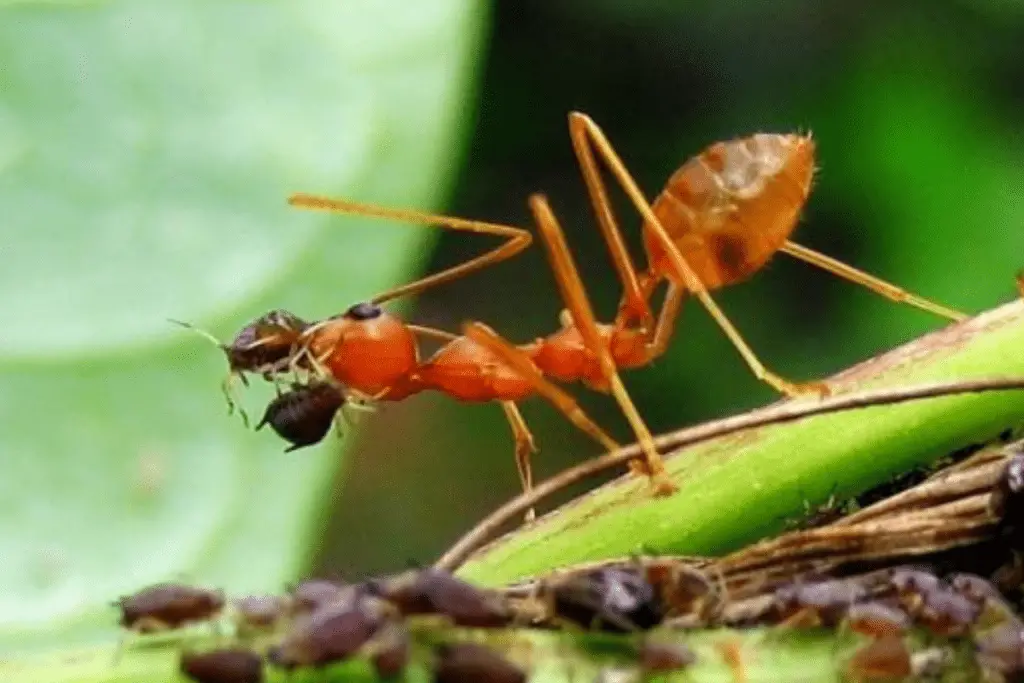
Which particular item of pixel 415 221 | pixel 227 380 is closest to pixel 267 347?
pixel 227 380

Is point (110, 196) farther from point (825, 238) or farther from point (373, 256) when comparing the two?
point (825, 238)

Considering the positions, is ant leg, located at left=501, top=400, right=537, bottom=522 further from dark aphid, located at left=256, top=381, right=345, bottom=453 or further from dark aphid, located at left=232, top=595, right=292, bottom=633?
dark aphid, located at left=232, top=595, right=292, bottom=633

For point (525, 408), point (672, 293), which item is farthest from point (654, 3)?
point (672, 293)

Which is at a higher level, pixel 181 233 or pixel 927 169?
pixel 927 169

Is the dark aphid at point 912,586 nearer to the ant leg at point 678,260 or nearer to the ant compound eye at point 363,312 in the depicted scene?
the ant leg at point 678,260

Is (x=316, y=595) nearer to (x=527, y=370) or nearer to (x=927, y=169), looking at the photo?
(x=527, y=370)

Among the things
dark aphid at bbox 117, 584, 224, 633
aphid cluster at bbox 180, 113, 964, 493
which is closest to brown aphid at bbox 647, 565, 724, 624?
dark aphid at bbox 117, 584, 224, 633
